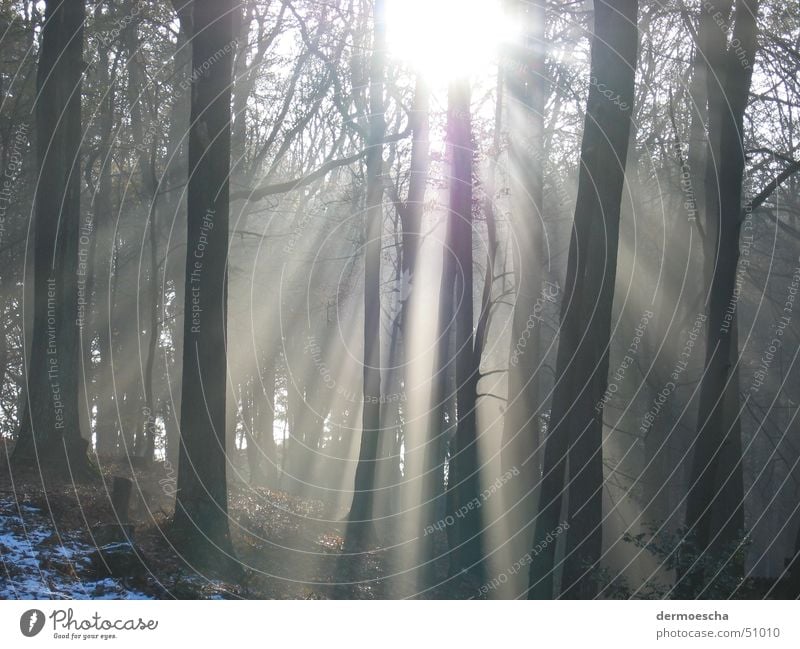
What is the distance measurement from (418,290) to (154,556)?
16.8m

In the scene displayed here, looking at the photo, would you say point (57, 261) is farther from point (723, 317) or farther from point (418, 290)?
point (418, 290)

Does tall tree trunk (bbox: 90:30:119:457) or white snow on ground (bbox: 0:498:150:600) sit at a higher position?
tall tree trunk (bbox: 90:30:119:457)

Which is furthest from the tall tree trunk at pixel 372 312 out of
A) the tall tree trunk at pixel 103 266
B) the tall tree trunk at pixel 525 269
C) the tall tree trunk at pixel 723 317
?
the tall tree trunk at pixel 103 266

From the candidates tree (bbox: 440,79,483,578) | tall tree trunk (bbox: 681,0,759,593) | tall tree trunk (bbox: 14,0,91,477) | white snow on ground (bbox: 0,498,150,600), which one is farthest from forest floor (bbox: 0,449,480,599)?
tall tree trunk (bbox: 681,0,759,593)

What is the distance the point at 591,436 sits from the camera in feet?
40.7

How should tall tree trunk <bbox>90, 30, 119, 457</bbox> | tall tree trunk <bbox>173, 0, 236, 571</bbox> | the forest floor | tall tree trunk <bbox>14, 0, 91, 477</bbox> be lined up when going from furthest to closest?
tall tree trunk <bbox>90, 30, 119, 457</bbox>
tall tree trunk <bbox>14, 0, 91, 477</bbox>
tall tree trunk <bbox>173, 0, 236, 571</bbox>
the forest floor

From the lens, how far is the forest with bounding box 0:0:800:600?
12.5m

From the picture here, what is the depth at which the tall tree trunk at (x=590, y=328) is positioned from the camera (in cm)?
1228

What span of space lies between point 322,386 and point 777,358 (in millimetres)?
17534

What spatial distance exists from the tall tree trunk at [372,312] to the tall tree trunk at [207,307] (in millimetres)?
6947

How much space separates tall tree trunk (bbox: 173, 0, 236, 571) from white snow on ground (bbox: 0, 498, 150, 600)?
1.72 metres

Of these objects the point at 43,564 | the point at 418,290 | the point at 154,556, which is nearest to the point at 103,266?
the point at 418,290

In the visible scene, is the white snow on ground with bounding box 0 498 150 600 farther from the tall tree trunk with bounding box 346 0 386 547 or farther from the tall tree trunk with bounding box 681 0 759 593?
the tall tree trunk with bounding box 346 0 386 547

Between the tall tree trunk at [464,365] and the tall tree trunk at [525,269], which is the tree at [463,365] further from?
the tall tree trunk at [525,269]
